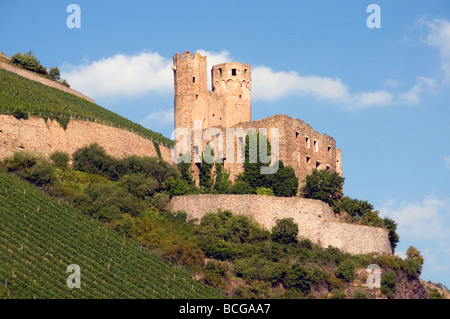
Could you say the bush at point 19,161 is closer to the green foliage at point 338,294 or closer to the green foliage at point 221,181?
the green foliage at point 221,181

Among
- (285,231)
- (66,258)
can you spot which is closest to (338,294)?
(285,231)

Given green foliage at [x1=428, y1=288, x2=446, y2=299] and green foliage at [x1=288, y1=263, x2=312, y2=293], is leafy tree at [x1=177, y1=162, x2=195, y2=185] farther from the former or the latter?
green foliage at [x1=428, y1=288, x2=446, y2=299]

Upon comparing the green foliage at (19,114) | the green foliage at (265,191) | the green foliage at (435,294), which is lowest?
the green foliage at (435,294)

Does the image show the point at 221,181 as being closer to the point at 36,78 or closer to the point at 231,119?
the point at 231,119

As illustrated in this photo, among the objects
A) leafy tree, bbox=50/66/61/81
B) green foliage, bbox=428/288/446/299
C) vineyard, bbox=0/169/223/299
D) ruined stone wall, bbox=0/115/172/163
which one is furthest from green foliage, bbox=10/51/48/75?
green foliage, bbox=428/288/446/299

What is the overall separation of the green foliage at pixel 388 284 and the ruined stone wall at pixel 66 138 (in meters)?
19.2

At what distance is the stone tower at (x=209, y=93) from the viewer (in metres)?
61.6

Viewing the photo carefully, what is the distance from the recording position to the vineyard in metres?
40.8

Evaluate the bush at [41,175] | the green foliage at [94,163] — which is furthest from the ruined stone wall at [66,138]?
the bush at [41,175]

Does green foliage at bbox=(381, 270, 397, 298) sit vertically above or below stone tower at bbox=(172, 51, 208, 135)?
below

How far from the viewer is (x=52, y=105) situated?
6438 cm

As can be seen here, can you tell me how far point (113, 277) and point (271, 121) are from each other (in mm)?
17099

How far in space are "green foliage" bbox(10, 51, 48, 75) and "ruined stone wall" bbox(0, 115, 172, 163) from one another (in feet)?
65.3

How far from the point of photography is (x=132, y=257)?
4706 centimetres
